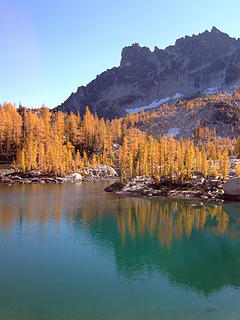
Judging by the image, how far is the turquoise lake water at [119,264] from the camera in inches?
845

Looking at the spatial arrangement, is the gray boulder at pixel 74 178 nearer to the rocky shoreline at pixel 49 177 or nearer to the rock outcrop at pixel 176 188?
the rocky shoreline at pixel 49 177

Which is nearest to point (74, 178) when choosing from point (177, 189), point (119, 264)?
point (177, 189)

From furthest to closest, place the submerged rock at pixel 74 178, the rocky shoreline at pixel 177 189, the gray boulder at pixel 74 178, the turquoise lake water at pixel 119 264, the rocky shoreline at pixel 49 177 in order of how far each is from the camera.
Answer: the gray boulder at pixel 74 178 < the submerged rock at pixel 74 178 < the rocky shoreline at pixel 49 177 < the rocky shoreline at pixel 177 189 < the turquoise lake water at pixel 119 264

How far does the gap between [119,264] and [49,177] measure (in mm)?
92393

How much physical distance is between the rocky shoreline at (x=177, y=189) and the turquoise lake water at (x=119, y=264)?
16691mm

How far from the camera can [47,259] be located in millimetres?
31453

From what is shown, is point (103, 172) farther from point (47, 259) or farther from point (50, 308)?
point (50, 308)

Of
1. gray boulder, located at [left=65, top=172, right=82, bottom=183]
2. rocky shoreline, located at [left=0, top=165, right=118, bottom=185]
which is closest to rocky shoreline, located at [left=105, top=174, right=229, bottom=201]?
gray boulder, located at [left=65, top=172, right=82, bottom=183]

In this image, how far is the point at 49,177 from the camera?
386 ft

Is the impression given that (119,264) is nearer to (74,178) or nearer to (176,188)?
(176,188)

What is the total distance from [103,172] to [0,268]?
107494 mm

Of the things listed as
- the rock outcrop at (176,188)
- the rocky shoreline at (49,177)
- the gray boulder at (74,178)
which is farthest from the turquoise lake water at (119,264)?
the gray boulder at (74,178)

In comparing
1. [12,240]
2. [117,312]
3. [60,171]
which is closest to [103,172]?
[60,171]

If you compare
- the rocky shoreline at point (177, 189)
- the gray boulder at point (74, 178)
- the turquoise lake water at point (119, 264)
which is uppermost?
the gray boulder at point (74, 178)
